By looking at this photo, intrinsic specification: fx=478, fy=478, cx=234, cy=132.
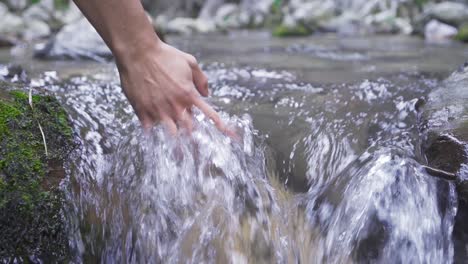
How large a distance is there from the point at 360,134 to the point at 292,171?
1.50 ft

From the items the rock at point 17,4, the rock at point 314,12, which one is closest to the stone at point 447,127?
the rock at point 314,12

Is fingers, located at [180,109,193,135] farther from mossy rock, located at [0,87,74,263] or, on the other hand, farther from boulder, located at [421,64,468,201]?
boulder, located at [421,64,468,201]

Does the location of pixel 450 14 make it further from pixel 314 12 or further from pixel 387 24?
pixel 314 12

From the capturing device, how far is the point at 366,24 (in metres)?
11.8

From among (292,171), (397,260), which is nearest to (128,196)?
(292,171)

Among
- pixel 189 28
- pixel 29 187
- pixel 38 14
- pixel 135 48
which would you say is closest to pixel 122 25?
pixel 135 48

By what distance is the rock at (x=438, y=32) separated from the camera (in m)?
7.73

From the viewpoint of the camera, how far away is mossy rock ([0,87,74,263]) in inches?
54.2

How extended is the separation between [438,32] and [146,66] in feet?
25.3

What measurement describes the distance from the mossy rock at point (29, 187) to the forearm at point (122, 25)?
0.40 metres

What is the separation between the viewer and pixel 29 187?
1.43m

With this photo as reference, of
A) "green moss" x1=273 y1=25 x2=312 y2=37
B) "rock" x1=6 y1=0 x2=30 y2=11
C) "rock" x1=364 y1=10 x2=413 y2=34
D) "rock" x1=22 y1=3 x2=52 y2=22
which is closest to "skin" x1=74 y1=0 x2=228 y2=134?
"green moss" x1=273 y1=25 x2=312 y2=37

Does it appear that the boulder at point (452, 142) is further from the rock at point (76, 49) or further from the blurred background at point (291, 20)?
the blurred background at point (291, 20)

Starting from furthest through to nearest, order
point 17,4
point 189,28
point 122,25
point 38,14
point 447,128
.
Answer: point 17,4 → point 38,14 → point 189,28 → point 447,128 → point 122,25
